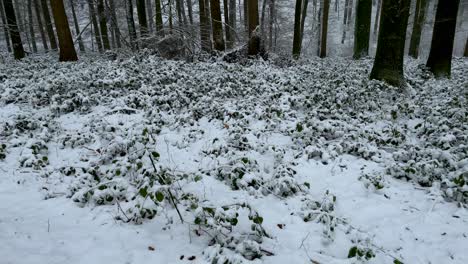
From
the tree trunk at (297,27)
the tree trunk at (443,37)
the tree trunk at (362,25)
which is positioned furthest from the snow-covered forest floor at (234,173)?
the tree trunk at (297,27)

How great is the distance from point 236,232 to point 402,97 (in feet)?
21.6

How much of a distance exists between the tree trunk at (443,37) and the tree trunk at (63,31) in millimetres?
13714

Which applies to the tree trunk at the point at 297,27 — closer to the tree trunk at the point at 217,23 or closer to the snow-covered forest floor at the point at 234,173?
the tree trunk at the point at 217,23

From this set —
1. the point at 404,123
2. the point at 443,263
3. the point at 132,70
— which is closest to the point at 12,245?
the point at 443,263

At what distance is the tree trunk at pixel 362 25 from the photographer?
564 inches

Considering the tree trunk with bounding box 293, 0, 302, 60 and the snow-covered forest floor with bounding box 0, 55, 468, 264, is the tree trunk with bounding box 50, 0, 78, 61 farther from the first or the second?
the tree trunk with bounding box 293, 0, 302, 60

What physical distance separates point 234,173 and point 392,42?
685cm

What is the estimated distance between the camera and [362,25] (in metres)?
14.5

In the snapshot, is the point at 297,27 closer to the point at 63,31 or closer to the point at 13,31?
the point at 63,31

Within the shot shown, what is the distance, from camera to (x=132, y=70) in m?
10.6

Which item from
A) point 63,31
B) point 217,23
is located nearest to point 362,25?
point 217,23

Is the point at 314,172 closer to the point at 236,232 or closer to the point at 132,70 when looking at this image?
the point at 236,232

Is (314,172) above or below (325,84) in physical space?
below

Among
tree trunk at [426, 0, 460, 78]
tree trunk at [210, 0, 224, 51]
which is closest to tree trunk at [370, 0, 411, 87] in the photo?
tree trunk at [426, 0, 460, 78]
